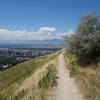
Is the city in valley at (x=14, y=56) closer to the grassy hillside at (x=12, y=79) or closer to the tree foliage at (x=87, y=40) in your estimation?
the grassy hillside at (x=12, y=79)

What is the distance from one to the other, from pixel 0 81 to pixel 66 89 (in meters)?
13.7

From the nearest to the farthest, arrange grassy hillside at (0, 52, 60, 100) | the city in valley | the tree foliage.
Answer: grassy hillside at (0, 52, 60, 100)
the tree foliage
the city in valley

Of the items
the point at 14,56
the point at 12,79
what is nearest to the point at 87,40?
the point at 12,79

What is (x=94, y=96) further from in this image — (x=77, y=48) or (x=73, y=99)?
(x=77, y=48)

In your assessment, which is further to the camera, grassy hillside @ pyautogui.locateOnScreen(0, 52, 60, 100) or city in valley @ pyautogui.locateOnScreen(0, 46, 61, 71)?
city in valley @ pyautogui.locateOnScreen(0, 46, 61, 71)

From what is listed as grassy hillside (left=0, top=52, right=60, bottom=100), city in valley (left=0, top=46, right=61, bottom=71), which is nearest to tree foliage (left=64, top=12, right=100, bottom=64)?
grassy hillside (left=0, top=52, right=60, bottom=100)

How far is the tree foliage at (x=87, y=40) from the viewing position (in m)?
15.0

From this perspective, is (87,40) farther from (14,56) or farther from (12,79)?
(14,56)

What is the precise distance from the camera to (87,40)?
1525 centimetres

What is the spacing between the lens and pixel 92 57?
55.7ft

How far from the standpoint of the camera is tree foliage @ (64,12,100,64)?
15.0 metres

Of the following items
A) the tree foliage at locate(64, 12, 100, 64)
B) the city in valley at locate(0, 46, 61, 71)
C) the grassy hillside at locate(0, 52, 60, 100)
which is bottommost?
the city in valley at locate(0, 46, 61, 71)

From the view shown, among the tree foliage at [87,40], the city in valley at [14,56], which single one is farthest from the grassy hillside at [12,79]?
the city in valley at [14,56]

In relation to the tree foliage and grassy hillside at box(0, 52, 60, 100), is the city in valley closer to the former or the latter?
grassy hillside at box(0, 52, 60, 100)
